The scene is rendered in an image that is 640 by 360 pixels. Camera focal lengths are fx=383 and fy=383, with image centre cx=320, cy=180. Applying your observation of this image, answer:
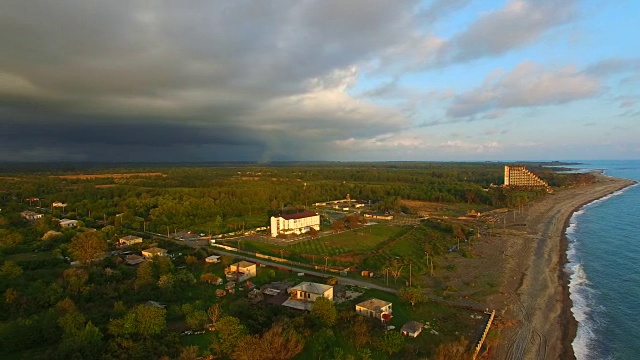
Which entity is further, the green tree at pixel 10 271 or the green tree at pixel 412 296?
the green tree at pixel 10 271

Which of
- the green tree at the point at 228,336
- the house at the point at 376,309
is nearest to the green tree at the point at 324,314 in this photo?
the house at the point at 376,309

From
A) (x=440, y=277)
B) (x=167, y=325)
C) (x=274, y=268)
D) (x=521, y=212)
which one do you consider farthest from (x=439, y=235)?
(x=167, y=325)

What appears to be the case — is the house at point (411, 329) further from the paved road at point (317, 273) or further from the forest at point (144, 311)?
the paved road at point (317, 273)

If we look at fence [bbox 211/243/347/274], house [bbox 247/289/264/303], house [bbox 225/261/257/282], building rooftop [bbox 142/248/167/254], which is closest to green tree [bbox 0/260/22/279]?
building rooftop [bbox 142/248/167/254]

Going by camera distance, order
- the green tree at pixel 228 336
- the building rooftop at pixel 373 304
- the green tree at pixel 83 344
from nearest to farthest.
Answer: the green tree at pixel 83 344 < the green tree at pixel 228 336 < the building rooftop at pixel 373 304

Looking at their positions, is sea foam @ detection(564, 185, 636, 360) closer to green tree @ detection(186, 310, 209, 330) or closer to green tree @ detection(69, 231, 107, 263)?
green tree @ detection(186, 310, 209, 330)
